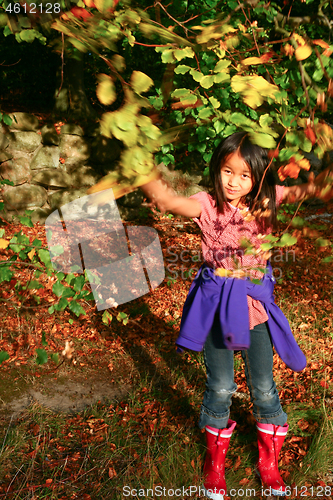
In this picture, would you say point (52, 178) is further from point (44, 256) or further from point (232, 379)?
point (232, 379)

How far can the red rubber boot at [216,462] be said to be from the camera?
6.70 ft

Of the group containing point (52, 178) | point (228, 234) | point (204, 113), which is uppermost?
point (204, 113)

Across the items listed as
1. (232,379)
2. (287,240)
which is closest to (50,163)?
(232,379)

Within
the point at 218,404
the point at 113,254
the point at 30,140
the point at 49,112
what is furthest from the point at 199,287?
the point at 49,112

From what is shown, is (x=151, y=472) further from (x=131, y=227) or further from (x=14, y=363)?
(x=131, y=227)

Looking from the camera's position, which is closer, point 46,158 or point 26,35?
point 26,35

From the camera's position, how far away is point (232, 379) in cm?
202

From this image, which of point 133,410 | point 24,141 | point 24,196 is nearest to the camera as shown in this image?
point 133,410

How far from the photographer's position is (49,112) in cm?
740

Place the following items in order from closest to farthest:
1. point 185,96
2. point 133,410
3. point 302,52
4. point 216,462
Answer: point 302,52
point 185,96
point 216,462
point 133,410

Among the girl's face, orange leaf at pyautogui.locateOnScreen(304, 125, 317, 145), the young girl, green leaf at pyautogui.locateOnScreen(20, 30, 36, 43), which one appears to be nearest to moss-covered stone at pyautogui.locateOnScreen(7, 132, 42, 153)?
green leaf at pyautogui.locateOnScreen(20, 30, 36, 43)

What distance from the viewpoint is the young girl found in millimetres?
1862

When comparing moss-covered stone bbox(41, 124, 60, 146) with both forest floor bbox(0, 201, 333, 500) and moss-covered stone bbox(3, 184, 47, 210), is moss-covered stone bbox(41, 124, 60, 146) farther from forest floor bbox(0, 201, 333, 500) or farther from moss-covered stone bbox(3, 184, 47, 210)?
forest floor bbox(0, 201, 333, 500)

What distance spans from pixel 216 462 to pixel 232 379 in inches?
19.3
